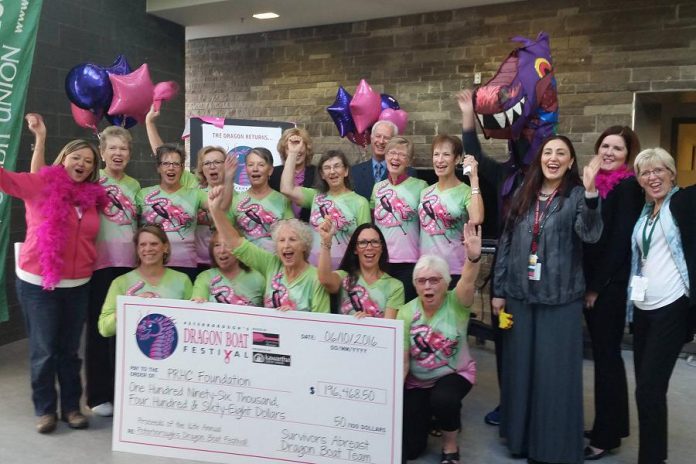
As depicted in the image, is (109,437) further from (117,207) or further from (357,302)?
(357,302)

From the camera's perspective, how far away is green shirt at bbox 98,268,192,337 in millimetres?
2846

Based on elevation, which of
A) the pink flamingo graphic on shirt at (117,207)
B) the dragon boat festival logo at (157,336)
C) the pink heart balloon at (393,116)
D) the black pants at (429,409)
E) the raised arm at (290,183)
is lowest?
the black pants at (429,409)

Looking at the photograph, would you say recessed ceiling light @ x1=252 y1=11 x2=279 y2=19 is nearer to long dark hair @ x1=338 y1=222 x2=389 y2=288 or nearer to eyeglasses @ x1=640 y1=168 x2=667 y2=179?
long dark hair @ x1=338 y1=222 x2=389 y2=288

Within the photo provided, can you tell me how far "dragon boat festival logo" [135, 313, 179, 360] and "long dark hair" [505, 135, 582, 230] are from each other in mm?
1577

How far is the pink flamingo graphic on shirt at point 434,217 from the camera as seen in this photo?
116 inches

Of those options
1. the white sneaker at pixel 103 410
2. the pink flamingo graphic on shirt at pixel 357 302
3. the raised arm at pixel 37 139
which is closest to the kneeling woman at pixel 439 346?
the pink flamingo graphic on shirt at pixel 357 302

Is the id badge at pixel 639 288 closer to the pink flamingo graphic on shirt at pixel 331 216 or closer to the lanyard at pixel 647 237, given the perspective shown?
the lanyard at pixel 647 237

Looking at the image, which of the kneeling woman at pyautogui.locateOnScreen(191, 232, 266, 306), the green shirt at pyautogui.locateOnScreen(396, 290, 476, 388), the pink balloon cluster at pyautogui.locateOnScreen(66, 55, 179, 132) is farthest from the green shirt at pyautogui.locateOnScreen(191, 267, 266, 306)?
the pink balloon cluster at pyautogui.locateOnScreen(66, 55, 179, 132)

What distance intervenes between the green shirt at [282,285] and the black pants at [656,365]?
1.33 meters

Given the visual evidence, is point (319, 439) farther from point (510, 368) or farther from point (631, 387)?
point (631, 387)

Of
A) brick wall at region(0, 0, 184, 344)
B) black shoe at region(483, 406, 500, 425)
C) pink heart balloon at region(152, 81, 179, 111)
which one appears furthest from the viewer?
brick wall at region(0, 0, 184, 344)

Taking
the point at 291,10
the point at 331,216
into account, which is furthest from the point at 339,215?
the point at 291,10

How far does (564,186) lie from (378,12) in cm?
453

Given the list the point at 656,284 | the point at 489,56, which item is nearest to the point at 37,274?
the point at 656,284
